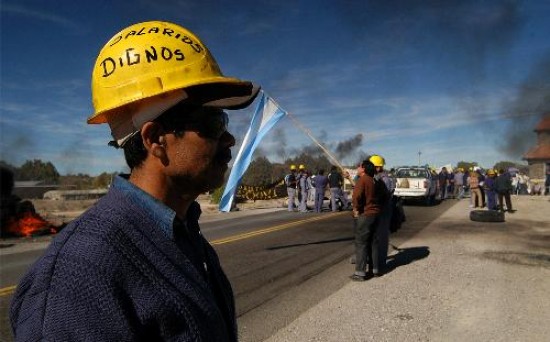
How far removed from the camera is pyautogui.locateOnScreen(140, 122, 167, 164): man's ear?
4.80 feet

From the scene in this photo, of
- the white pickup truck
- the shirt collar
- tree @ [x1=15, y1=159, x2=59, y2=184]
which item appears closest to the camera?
the shirt collar

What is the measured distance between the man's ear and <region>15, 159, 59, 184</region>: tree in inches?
2368

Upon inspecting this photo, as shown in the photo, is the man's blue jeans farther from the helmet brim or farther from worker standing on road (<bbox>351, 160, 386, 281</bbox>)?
the helmet brim

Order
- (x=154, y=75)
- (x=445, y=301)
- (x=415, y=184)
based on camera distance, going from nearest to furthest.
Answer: (x=154, y=75), (x=445, y=301), (x=415, y=184)

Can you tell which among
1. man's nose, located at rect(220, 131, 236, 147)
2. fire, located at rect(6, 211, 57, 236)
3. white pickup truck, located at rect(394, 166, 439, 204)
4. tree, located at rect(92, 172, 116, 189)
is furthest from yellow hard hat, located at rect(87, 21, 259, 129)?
tree, located at rect(92, 172, 116, 189)

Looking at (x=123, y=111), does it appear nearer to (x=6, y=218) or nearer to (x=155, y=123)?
(x=155, y=123)

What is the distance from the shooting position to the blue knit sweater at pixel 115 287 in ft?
3.39

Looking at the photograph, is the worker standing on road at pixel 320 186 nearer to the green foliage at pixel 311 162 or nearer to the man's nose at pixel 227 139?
the man's nose at pixel 227 139

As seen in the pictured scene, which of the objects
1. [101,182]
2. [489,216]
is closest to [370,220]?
[489,216]

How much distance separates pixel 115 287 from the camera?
108cm

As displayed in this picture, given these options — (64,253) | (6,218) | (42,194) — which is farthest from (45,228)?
(42,194)

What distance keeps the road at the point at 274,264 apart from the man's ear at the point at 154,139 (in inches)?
142

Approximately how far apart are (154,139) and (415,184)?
21.6m

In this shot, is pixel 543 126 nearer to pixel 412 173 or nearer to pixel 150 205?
pixel 412 173
